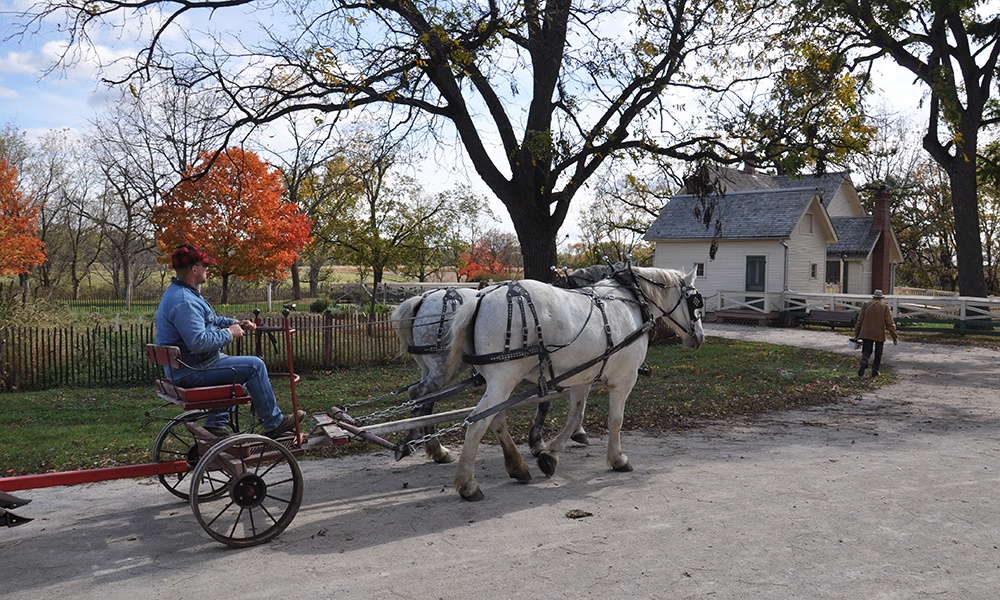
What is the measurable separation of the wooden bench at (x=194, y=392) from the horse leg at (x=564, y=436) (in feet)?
9.62

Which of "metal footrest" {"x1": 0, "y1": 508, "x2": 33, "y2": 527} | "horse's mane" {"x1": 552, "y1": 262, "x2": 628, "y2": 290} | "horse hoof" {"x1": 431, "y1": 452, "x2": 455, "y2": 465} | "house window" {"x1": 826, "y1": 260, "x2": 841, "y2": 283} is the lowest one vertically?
"horse hoof" {"x1": 431, "y1": 452, "x2": 455, "y2": 465}

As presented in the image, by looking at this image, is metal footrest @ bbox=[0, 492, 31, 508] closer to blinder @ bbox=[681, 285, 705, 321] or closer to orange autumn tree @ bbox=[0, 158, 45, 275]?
blinder @ bbox=[681, 285, 705, 321]

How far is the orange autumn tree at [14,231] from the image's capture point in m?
29.2

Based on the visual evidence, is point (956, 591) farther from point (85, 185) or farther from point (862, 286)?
point (85, 185)

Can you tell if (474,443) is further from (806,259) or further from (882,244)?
(882,244)

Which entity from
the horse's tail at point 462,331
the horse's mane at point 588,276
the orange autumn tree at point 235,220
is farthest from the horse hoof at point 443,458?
the orange autumn tree at point 235,220

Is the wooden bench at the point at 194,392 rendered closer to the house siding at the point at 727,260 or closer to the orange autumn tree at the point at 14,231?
the house siding at the point at 727,260

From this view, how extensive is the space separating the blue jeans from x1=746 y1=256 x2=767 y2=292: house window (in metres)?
28.4

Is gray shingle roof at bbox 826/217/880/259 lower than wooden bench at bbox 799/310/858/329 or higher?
higher

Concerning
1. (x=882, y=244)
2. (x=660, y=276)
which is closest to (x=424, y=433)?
(x=660, y=276)

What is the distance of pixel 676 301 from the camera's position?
7.74 m

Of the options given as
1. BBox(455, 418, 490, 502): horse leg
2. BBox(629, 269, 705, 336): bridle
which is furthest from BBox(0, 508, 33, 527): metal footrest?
BBox(629, 269, 705, 336): bridle

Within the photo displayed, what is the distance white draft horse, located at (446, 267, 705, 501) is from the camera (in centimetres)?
607

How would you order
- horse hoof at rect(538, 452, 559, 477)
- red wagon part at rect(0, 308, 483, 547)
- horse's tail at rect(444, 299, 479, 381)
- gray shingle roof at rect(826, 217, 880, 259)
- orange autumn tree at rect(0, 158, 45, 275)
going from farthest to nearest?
gray shingle roof at rect(826, 217, 880, 259)
orange autumn tree at rect(0, 158, 45, 275)
horse hoof at rect(538, 452, 559, 477)
horse's tail at rect(444, 299, 479, 381)
red wagon part at rect(0, 308, 483, 547)
